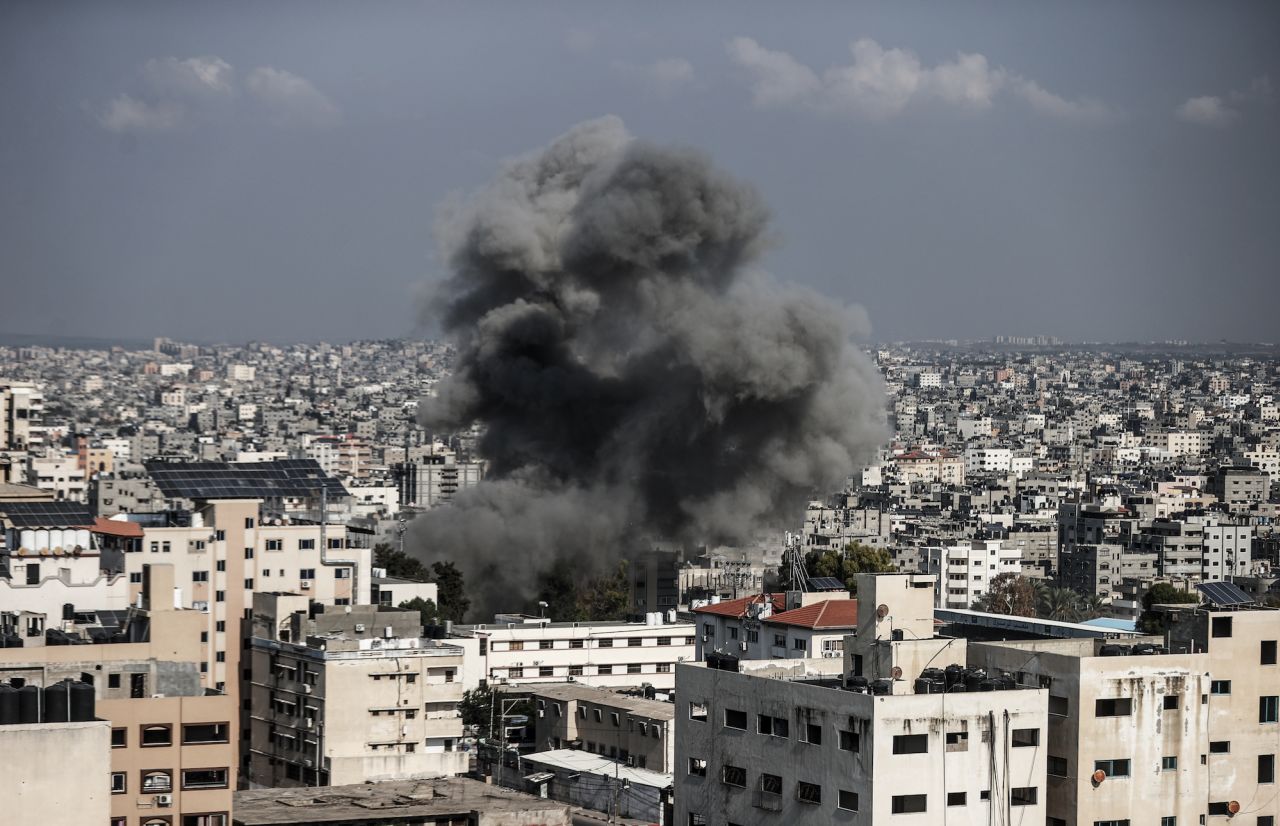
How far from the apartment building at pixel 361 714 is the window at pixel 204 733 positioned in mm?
7963

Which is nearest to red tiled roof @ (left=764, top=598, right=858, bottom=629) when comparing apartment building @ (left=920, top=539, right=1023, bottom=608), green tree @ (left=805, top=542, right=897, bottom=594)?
green tree @ (left=805, top=542, right=897, bottom=594)

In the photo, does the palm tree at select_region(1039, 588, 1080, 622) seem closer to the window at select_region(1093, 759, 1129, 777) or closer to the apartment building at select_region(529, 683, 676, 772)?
the apartment building at select_region(529, 683, 676, 772)

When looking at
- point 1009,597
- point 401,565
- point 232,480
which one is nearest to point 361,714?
point 232,480

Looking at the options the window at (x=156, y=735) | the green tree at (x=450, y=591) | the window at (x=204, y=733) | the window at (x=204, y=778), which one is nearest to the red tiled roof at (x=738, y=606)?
the green tree at (x=450, y=591)

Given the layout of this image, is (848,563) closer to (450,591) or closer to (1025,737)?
(450,591)

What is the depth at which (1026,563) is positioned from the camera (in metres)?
67.1

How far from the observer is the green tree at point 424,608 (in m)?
35.3

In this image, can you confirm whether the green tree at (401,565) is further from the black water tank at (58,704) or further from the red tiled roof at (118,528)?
the black water tank at (58,704)

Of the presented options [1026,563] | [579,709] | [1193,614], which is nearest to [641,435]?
[1026,563]

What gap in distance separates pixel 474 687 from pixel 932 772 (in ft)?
52.1

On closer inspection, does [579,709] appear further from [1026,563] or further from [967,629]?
[1026,563]

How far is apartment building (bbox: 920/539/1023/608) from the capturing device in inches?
2259

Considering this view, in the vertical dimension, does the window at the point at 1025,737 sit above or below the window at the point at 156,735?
above

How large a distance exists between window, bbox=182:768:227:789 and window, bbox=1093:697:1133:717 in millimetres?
5491
